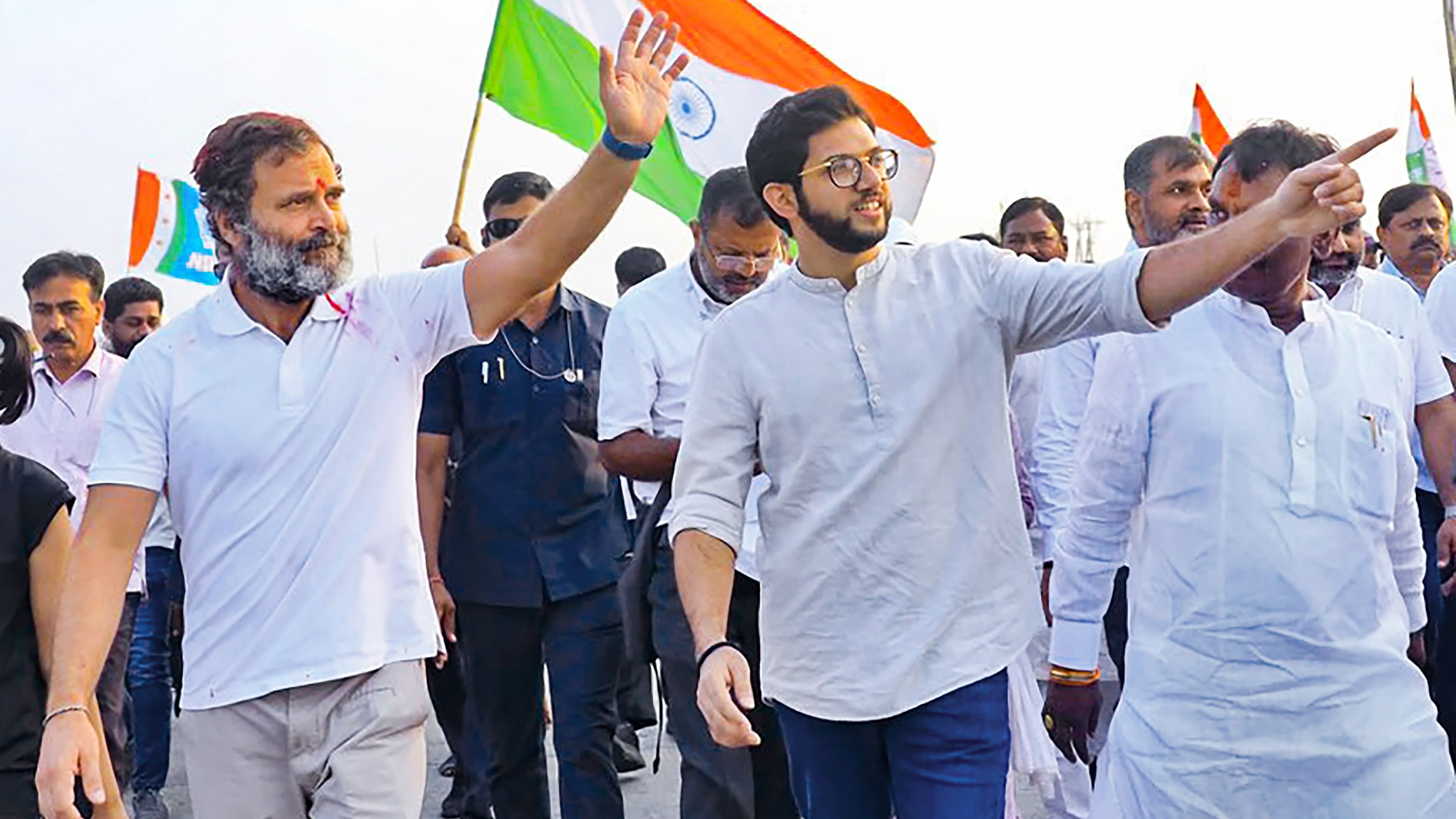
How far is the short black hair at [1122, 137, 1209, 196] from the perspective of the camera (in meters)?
6.02

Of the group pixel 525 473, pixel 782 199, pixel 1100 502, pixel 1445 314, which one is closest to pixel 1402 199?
pixel 1445 314

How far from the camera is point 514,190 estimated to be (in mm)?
6277

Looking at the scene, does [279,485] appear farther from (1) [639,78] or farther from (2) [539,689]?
(2) [539,689]

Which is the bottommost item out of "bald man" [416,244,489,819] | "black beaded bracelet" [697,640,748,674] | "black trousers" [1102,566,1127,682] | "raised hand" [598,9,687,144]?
"bald man" [416,244,489,819]

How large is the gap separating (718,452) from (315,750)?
1031mm

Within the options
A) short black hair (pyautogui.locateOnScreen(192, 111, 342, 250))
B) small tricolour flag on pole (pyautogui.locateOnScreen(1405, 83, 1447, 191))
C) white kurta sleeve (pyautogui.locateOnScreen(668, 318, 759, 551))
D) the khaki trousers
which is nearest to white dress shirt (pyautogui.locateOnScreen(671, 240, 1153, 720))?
white kurta sleeve (pyautogui.locateOnScreen(668, 318, 759, 551))

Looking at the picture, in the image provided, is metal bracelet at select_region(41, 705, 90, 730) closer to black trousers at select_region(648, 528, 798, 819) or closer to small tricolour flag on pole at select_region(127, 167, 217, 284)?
black trousers at select_region(648, 528, 798, 819)

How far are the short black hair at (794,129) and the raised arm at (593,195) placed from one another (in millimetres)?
296

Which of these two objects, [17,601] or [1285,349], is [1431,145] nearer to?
[1285,349]

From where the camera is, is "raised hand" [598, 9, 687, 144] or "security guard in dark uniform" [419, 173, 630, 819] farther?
"security guard in dark uniform" [419, 173, 630, 819]

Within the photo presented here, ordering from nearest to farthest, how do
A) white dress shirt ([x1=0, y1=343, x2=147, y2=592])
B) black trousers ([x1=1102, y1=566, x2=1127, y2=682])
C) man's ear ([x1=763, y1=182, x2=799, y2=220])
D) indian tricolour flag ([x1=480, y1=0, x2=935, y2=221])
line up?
man's ear ([x1=763, y1=182, x2=799, y2=220]) → black trousers ([x1=1102, y1=566, x2=1127, y2=682]) → white dress shirt ([x1=0, y1=343, x2=147, y2=592]) → indian tricolour flag ([x1=480, y1=0, x2=935, y2=221])

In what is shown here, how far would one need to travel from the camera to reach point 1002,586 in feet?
11.9

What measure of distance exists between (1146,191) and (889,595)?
9.76 ft

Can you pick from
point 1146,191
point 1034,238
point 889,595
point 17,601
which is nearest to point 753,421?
point 889,595
